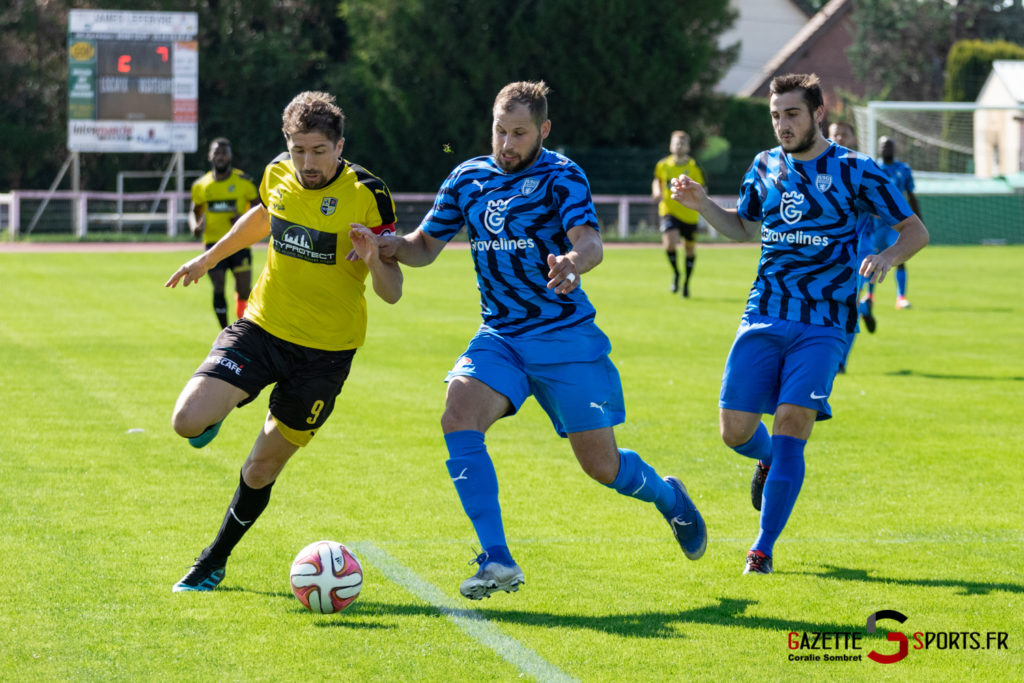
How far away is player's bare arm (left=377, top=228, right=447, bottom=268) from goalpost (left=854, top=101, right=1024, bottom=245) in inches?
1024

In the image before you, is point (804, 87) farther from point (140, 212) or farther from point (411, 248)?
point (140, 212)

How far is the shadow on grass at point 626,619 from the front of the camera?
5.15 metres

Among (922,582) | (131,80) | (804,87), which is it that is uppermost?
(131,80)

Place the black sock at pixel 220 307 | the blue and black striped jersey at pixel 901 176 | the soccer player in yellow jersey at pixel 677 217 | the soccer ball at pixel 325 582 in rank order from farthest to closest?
the soccer player in yellow jersey at pixel 677 217, the blue and black striped jersey at pixel 901 176, the black sock at pixel 220 307, the soccer ball at pixel 325 582

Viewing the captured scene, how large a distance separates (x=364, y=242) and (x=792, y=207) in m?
2.03

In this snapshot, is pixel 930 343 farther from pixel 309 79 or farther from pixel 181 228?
pixel 309 79

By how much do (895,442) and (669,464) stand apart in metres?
1.85

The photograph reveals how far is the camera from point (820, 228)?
241 inches

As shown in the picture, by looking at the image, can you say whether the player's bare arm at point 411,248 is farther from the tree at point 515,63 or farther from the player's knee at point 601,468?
the tree at point 515,63

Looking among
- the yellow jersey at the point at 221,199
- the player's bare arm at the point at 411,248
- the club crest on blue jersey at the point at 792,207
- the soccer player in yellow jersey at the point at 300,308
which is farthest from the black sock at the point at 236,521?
the yellow jersey at the point at 221,199

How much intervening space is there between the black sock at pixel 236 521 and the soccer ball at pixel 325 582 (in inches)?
16.5

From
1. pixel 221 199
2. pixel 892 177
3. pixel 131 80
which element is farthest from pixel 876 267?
pixel 131 80

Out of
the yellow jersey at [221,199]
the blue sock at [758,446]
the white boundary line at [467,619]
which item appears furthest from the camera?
the yellow jersey at [221,199]

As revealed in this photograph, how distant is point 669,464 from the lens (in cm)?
842
